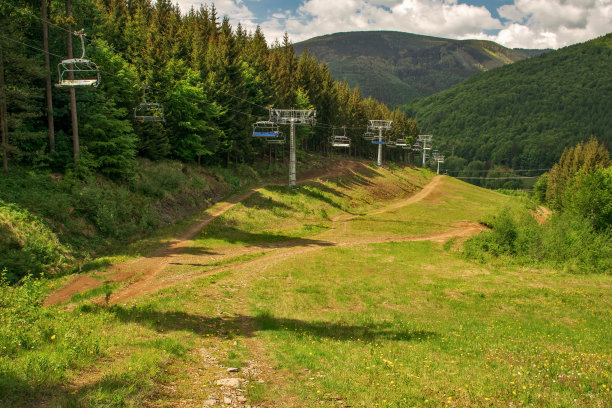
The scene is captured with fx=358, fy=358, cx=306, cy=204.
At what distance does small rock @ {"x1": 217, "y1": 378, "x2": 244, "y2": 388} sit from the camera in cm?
934

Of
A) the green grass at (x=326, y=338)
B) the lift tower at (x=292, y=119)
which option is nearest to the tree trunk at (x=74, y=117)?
the green grass at (x=326, y=338)

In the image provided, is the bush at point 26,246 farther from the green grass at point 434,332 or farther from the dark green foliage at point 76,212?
the green grass at point 434,332

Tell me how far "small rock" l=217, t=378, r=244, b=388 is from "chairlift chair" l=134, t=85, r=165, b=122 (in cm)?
2754

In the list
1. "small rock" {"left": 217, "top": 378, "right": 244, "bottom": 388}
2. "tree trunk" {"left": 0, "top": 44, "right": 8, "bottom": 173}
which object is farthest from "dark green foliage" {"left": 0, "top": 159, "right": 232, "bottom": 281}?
"small rock" {"left": 217, "top": 378, "right": 244, "bottom": 388}

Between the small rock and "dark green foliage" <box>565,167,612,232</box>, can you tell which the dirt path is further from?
"dark green foliage" <box>565,167,612,232</box>

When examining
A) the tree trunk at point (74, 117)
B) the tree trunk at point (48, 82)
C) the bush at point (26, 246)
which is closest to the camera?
the bush at point (26, 246)

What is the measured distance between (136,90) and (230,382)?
3478 cm

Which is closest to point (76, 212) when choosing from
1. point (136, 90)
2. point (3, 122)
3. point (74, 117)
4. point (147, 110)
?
point (3, 122)

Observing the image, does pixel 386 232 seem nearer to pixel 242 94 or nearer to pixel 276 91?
pixel 242 94

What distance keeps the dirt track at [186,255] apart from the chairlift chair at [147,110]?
33.9ft

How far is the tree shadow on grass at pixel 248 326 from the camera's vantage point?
13.4 m

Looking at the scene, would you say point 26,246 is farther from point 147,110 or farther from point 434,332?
point 434,332

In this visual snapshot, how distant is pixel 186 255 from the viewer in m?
25.2

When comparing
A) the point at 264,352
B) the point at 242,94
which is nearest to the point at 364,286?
the point at 264,352
